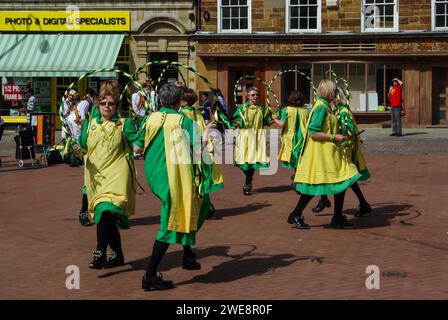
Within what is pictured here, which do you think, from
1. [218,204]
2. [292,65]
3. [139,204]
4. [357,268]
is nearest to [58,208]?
[139,204]

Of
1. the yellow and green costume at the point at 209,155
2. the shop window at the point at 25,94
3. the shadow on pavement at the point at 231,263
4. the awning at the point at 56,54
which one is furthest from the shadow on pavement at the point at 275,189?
the shop window at the point at 25,94

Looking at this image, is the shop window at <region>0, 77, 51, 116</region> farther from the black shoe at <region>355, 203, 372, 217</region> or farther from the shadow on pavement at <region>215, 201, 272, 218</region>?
the black shoe at <region>355, 203, 372, 217</region>

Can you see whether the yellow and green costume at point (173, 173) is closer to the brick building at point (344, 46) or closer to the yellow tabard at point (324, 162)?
the yellow tabard at point (324, 162)

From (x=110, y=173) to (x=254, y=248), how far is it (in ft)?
6.36

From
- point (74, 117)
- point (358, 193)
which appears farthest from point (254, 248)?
point (74, 117)

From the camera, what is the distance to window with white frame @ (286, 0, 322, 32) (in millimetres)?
30703

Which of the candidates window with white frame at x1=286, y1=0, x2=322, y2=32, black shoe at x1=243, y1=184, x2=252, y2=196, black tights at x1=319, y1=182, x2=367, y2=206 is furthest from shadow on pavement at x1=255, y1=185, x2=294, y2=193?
window with white frame at x1=286, y1=0, x2=322, y2=32

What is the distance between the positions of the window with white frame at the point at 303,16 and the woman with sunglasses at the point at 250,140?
16.7 meters

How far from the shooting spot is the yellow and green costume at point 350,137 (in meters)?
11.3

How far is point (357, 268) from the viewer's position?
8633 mm

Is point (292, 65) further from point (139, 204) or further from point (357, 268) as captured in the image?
point (357, 268)

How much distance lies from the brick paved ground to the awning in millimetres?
15128

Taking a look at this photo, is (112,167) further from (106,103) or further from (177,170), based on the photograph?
(177,170)

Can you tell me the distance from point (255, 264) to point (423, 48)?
22435 millimetres
